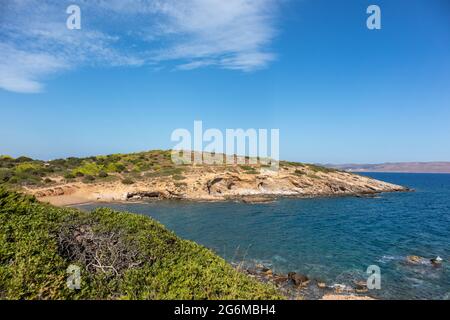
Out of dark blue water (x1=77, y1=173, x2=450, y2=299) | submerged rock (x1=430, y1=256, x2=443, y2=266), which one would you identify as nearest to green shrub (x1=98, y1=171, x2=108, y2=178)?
dark blue water (x1=77, y1=173, x2=450, y2=299)

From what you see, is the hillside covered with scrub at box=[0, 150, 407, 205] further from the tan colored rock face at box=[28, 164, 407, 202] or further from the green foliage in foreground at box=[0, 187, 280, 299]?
the green foliage in foreground at box=[0, 187, 280, 299]

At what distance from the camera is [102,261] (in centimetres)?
845

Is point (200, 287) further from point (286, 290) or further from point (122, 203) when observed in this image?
point (122, 203)

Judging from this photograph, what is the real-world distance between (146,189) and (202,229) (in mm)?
Result: 22633

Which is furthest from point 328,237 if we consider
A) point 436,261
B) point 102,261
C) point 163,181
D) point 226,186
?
point 163,181

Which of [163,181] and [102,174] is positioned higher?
[102,174]

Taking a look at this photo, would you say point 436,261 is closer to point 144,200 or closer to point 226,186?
point 226,186

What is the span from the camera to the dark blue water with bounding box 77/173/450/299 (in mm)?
17750

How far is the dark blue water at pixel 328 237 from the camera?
17750mm

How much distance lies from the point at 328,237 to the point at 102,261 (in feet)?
75.2

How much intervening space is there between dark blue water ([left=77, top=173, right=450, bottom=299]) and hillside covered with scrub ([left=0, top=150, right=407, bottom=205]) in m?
6.40
